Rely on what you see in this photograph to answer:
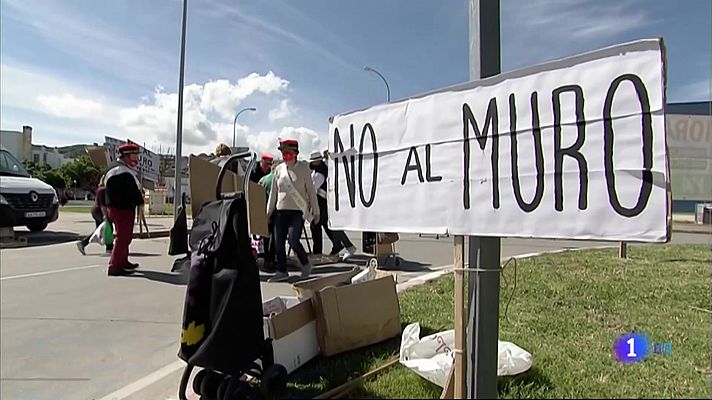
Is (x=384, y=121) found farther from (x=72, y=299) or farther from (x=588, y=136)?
(x=72, y=299)

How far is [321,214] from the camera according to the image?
299 inches

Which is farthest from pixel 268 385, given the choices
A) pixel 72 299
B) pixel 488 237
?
pixel 72 299

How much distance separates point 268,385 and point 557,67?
6.46ft

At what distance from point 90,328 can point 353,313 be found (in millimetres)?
2773

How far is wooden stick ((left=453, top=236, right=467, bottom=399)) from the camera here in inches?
70.7

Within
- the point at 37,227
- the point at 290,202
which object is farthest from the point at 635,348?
the point at 37,227

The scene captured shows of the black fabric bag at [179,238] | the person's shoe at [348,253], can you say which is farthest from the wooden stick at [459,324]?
the person's shoe at [348,253]

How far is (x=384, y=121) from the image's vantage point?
1925 millimetres

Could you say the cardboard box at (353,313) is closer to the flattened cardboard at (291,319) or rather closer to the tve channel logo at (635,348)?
the flattened cardboard at (291,319)

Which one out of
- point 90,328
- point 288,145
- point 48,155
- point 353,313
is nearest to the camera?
point 353,313

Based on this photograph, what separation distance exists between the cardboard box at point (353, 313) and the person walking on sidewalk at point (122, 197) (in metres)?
4.16

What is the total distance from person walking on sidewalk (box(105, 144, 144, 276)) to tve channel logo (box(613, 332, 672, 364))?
5923 mm

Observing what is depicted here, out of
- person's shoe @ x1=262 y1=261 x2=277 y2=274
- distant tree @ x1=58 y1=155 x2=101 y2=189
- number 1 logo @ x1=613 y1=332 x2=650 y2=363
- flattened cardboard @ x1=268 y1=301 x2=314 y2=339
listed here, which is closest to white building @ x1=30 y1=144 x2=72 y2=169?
distant tree @ x1=58 y1=155 x2=101 y2=189

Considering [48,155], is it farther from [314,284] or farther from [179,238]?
[314,284]
